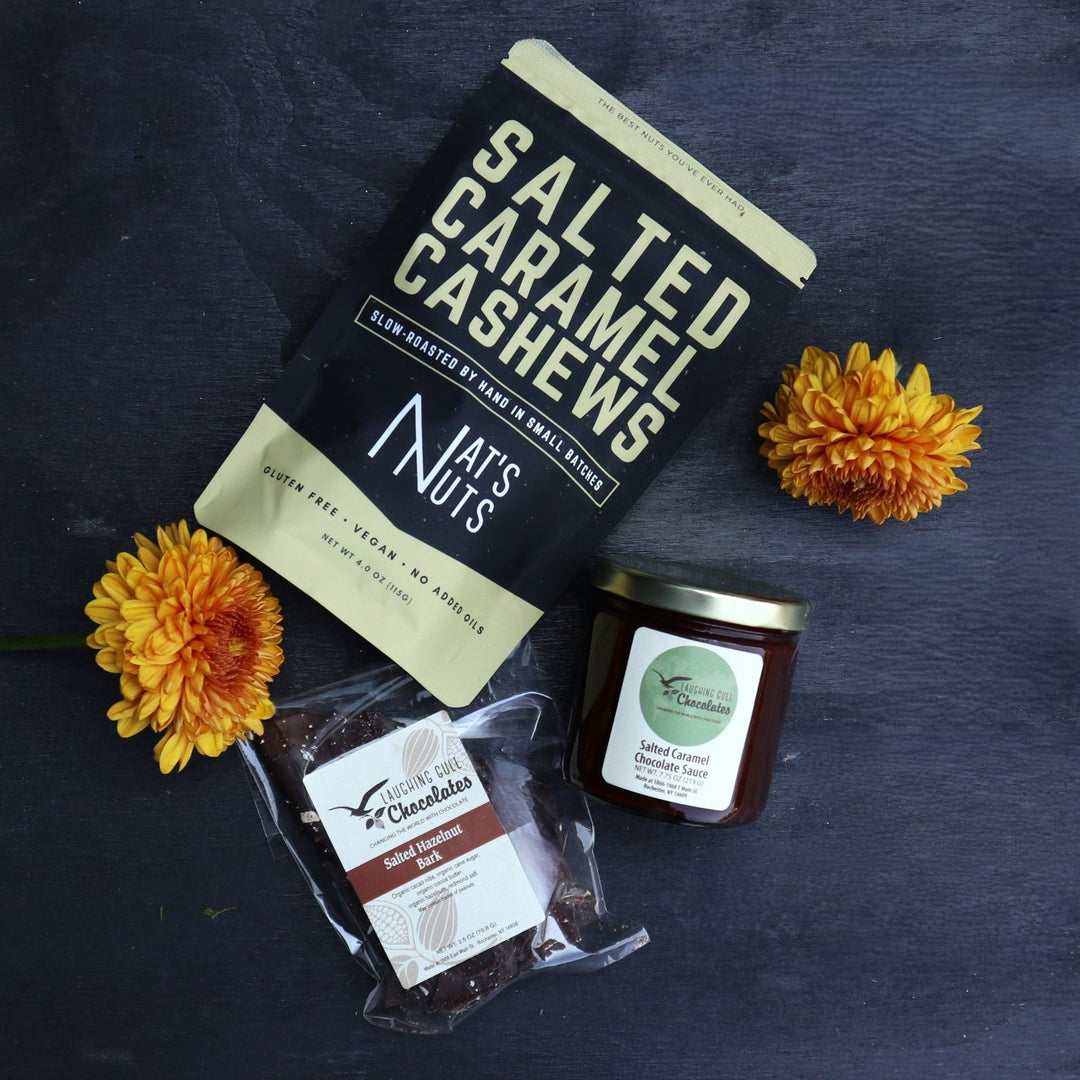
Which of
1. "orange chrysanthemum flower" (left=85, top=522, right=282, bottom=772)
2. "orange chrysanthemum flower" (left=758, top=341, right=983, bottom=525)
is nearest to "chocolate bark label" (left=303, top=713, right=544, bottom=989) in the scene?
"orange chrysanthemum flower" (left=85, top=522, right=282, bottom=772)

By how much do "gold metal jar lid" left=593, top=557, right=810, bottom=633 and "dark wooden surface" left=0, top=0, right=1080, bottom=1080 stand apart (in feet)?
0.22

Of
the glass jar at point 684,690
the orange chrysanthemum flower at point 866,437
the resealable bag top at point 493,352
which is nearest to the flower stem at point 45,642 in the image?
the resealable bag top at point 493,352

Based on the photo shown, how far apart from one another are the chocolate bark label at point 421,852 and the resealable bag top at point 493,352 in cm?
9

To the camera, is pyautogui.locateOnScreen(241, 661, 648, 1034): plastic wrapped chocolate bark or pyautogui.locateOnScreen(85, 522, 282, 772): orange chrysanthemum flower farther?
pyautogui.locateOnScreen(241, 661, 648, 1034): plastic wrapped chocolate bark

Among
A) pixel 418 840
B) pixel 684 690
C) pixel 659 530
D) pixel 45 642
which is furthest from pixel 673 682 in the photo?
pixel 45 642

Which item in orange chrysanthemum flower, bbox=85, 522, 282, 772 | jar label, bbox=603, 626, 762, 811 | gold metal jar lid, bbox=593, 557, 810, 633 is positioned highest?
gold metal jar lid, bbox=593, 557, 810, 633

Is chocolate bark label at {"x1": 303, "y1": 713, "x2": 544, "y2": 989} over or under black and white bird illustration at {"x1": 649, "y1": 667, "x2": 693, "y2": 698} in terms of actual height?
under

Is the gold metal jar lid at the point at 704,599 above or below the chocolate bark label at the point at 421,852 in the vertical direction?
above

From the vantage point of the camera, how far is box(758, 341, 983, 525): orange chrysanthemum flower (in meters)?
0.58

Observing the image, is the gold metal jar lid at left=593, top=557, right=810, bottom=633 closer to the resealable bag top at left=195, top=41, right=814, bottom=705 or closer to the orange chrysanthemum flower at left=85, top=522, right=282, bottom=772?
the resealable bag top at left=195, top=41, right=814, bottom=705

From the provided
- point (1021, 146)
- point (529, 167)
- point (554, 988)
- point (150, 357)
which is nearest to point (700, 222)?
point (529, 167)

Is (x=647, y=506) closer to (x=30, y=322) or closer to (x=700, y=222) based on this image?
(x=700, y=222)

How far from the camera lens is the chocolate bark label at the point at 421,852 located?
0.65 meters

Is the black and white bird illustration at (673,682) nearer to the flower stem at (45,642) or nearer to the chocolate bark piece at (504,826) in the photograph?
the chocolate bark piece at (504,826)
